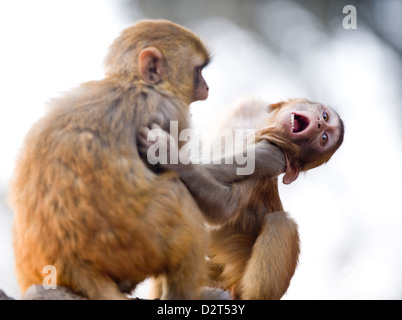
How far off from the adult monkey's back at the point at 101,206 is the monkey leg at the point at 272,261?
0.96 meters

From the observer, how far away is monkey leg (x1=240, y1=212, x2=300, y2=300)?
5043 mm

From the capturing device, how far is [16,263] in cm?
436

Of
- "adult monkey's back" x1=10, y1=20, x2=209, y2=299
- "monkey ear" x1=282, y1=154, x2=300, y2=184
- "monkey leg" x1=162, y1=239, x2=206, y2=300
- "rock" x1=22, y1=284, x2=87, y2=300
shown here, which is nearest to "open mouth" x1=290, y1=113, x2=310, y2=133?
"monkey ear" x1=282, y1=154, x2=300, y2=184

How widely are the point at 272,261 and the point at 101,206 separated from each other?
5.62 ft

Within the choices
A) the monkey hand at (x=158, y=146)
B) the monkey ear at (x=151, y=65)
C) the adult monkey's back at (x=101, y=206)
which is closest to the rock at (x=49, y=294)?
the adult monkey's back at (x=101, y=206)

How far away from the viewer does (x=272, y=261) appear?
510 centimetres

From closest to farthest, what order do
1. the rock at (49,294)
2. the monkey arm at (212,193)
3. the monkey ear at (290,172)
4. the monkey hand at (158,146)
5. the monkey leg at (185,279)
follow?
the rock at (49,294), the monkey leg at (185,279), the monkey hand at (158,146), the monkey arm at (212,193), the monkey ear at (290,172)

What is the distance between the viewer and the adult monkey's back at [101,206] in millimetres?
3902

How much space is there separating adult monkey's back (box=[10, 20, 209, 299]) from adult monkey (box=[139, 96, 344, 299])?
492 millimetres

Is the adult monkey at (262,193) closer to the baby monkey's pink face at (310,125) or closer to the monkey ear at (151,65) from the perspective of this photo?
the baby monkey's pink face at (310,125)

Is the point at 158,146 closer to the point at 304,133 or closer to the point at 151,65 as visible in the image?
the point at 151,65

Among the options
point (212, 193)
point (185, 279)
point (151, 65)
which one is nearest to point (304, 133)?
point (212, 193)

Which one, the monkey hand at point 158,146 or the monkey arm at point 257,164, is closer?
the monkey hand at point 158,146

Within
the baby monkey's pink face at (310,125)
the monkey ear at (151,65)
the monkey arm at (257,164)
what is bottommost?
the monkey arm at (257,164)
